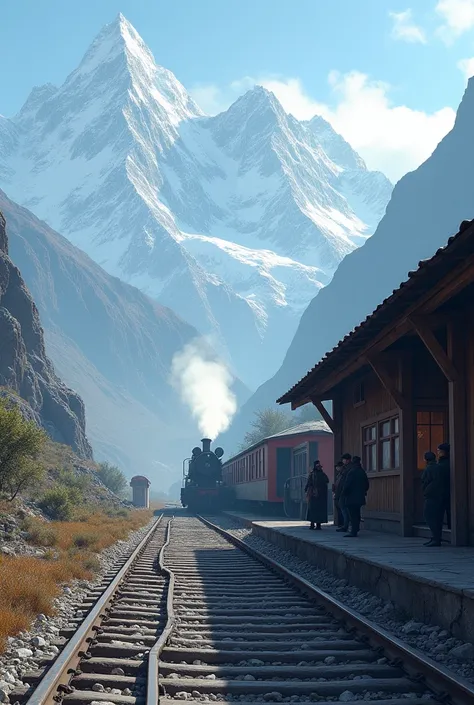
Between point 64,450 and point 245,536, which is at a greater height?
point 64,450

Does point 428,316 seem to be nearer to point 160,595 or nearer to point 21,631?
point 160,595

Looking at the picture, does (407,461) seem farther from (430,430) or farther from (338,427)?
(338,427)

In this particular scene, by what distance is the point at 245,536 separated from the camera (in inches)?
949

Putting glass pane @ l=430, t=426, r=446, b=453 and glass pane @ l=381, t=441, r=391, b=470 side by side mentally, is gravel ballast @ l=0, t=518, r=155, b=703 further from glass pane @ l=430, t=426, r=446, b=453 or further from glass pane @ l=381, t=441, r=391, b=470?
glass pane @ l=381, t=441, r=391, b=470

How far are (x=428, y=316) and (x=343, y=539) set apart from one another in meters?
4.98

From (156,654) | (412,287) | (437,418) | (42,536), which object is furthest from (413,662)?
(42,536)

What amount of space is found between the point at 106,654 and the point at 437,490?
255 inches

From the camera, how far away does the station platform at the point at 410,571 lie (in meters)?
7.74

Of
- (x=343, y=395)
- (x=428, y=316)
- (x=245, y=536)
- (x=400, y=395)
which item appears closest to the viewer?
(x=428, y=316)

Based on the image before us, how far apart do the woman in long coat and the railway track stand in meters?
6.94

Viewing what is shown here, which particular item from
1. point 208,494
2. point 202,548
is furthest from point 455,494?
point 208,494

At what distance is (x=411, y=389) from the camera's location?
15188 millimetres

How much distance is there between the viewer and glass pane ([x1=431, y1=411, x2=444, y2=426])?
15.6 meters

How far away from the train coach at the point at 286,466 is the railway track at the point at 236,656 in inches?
730
